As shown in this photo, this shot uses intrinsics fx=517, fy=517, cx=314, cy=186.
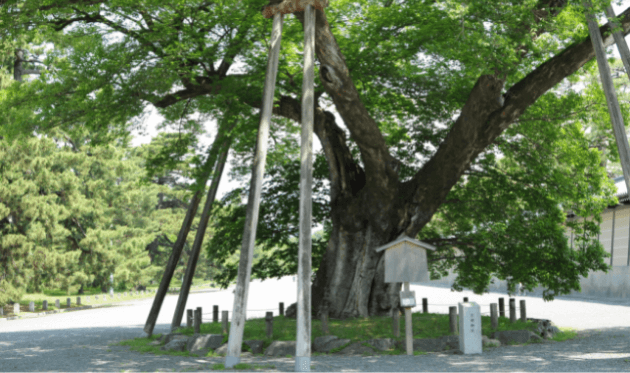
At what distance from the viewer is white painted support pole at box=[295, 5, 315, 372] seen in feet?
24.9

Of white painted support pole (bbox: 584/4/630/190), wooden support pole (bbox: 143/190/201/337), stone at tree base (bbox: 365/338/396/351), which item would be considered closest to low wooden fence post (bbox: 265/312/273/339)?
stone at tree base (bbox: 365/338/396/351)

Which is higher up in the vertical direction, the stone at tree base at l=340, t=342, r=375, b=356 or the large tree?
the large tree

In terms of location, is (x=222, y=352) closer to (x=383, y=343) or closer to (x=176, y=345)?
(x=176, y=345)

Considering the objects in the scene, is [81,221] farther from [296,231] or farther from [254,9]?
[254,9]

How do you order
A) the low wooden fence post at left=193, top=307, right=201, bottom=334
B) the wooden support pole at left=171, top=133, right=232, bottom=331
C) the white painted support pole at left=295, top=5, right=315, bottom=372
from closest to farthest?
the white painted support pole at left=295, top=5, right=315, bottom=372, the low wooden fence post at left=193, top=307, right=201, bottom=334, the wooden support pole at left=171, top=133, right=232, bottom=331

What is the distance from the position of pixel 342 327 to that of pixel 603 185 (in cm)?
760

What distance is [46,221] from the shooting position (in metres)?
23.3

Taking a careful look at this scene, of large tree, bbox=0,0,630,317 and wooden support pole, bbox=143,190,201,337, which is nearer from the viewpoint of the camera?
large tree, bbox=0,0,630,317

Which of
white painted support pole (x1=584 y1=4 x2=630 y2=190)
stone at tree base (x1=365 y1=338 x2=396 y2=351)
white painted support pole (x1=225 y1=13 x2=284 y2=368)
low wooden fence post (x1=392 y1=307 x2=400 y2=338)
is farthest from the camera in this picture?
low wooden fence post (x1=392 y1=307 x2=400 y2=338)

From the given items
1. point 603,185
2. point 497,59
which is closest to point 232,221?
point 497,59

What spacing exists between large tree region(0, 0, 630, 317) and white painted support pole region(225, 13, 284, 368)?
1.36 meters

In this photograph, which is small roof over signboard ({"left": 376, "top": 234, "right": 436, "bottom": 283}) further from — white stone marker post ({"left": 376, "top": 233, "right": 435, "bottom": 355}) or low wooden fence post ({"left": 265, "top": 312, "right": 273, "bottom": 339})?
→ low wooden fence post ({"left": 265, "top": 312, "right": 273, "bottom": 339})

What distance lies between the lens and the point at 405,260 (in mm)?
9469

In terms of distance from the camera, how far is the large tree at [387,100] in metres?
10.2
